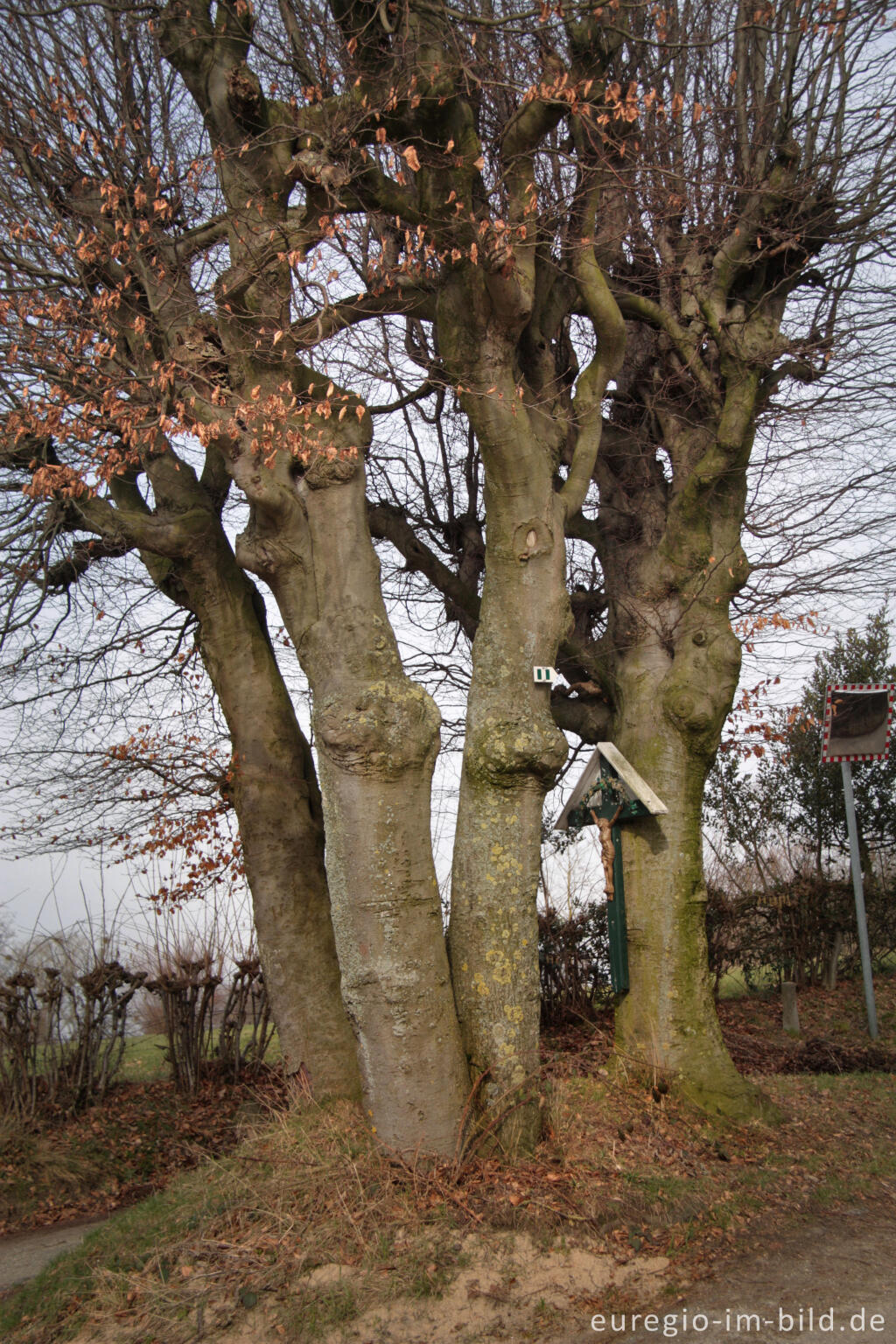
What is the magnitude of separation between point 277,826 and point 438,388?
4.83 m

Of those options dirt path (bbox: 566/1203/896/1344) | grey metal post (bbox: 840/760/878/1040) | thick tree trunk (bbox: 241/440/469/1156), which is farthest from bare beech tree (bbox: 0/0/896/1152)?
grey metal post (bbox: 840/760/878/1040)

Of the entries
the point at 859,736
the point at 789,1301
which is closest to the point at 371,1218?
the point at 789,1301

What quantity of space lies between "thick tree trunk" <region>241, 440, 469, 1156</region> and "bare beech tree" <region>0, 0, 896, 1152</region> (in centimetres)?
2

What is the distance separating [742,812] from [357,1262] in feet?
35.6

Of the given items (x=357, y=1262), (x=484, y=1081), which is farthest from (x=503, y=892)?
(x=357, y=1262)

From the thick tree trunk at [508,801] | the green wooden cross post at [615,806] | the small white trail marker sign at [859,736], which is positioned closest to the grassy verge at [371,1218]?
the thick tree trunk at [508,801]

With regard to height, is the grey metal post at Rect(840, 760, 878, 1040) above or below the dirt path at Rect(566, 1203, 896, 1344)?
above

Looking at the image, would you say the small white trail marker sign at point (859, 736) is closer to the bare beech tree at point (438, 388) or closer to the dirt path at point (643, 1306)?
the bare beech tree at point (438, 388)

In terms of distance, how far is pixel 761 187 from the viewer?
771 cm

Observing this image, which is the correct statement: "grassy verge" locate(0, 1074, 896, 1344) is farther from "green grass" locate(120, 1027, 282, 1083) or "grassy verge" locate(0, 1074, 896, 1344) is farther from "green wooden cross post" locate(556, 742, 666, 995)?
"green grass" locate(120, 1027, 282, 1083)

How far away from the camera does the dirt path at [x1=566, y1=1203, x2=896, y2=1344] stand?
4055 millimetres

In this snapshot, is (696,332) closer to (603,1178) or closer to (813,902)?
(603,1178)

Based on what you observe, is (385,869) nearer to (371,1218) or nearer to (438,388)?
(371,1218)

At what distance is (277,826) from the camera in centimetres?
660
